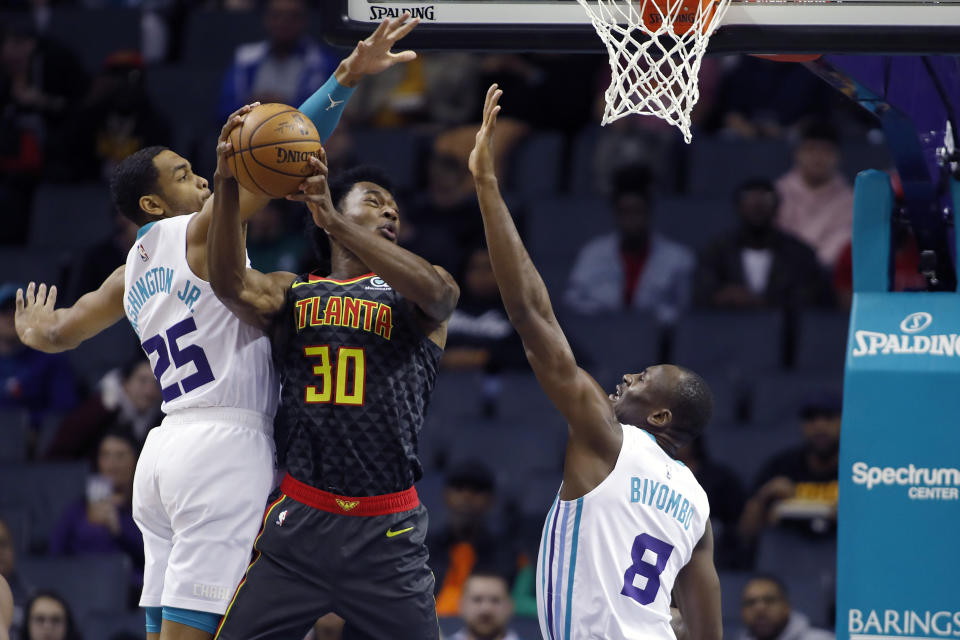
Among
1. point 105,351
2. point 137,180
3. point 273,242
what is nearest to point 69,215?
point 105,351

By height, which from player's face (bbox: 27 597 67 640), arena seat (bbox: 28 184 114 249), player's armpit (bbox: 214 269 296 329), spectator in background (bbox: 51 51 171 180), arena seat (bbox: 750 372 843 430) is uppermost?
spectator in background (bbox: 51 51 171 180)

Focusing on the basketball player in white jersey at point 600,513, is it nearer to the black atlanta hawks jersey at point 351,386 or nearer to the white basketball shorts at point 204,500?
the black atlanta hawks jersey at point 351,386

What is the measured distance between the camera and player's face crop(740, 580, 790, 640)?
786 centimetres

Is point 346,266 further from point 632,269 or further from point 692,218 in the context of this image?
point 692,218

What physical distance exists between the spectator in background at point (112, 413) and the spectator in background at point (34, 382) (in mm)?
370

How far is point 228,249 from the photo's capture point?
4.94 meters

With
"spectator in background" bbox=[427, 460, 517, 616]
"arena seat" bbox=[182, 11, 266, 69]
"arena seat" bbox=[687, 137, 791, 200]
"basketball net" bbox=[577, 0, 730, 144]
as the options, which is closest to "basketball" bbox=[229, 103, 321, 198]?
"basketball net" bbox=[577, 0, 730, 144]

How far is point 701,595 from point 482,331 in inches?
196

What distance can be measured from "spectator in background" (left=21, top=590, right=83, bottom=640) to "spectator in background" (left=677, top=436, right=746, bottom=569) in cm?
368

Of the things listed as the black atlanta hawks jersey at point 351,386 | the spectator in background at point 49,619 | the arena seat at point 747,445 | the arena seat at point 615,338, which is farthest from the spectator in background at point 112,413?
the black atlanta hawks jersey at point 351,386

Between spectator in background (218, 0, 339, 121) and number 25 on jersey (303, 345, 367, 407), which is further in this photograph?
spectator in background (218, 0, 339, 121)

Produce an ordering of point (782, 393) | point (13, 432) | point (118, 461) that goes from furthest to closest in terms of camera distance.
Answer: point (13, 432) → point (782, 393) → point (118, 461)

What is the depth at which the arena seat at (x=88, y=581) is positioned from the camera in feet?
28.9

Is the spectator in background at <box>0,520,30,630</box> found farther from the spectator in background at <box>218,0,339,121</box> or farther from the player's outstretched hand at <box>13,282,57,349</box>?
the spectator in background at <box>218,0,339,121</box>
